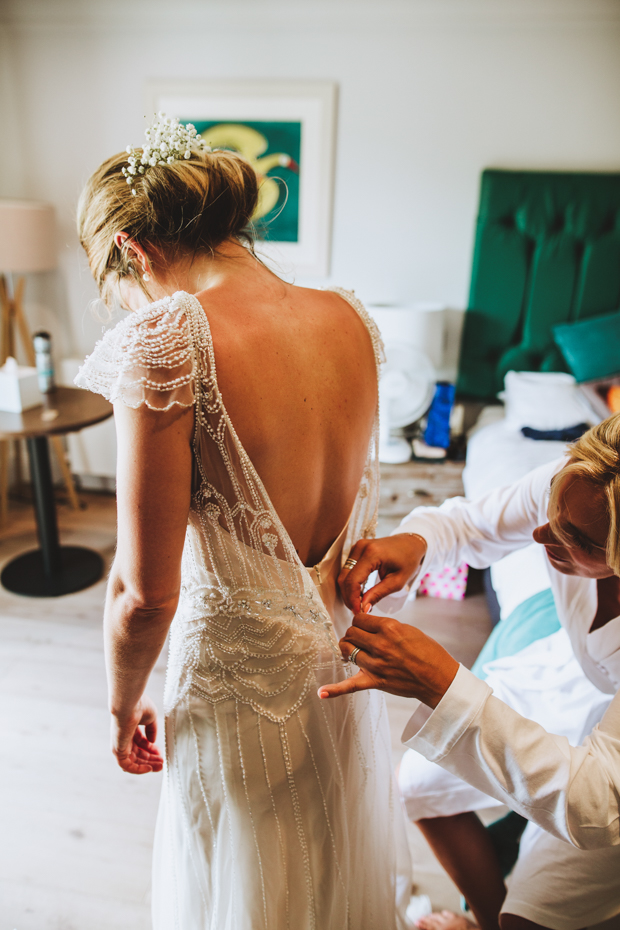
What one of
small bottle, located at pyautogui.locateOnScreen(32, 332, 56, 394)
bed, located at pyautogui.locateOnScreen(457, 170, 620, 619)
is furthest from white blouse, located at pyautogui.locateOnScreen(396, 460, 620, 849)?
small bottle, located at pyautogui.locateOnScreen(32, 332, 56, 394)

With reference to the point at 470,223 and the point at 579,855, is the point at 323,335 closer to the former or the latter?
the point at 579,855

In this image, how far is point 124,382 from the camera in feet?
2.21

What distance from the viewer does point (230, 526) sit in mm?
812

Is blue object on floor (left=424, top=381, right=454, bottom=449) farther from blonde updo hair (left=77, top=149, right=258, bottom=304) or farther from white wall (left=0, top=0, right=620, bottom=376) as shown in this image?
blonde updo hair (left=77, top=149, right=258, bottom=304)

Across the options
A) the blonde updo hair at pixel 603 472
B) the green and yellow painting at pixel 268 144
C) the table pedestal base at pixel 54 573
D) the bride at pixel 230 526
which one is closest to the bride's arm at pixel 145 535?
the bride at pixel 230 526

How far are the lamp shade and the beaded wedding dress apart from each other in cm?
246

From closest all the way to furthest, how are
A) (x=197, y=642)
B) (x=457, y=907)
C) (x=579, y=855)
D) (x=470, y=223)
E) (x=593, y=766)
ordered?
(x=593, y=766) < (x=197, y=642) < (x=579, y=855) < (x=457, y=907) < (x=470, y=223)

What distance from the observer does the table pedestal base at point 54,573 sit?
2592 mm

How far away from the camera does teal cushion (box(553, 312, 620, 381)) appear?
9.12 ft

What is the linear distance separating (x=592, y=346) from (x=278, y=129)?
1845 mm

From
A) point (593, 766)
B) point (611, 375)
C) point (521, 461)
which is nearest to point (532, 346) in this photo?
point (611, 375)

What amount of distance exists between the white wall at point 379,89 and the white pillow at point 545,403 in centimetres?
59

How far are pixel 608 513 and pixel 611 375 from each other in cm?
228

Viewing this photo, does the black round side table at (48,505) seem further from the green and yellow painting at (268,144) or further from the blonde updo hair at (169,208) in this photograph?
the blonde updo hair at (169,208)
